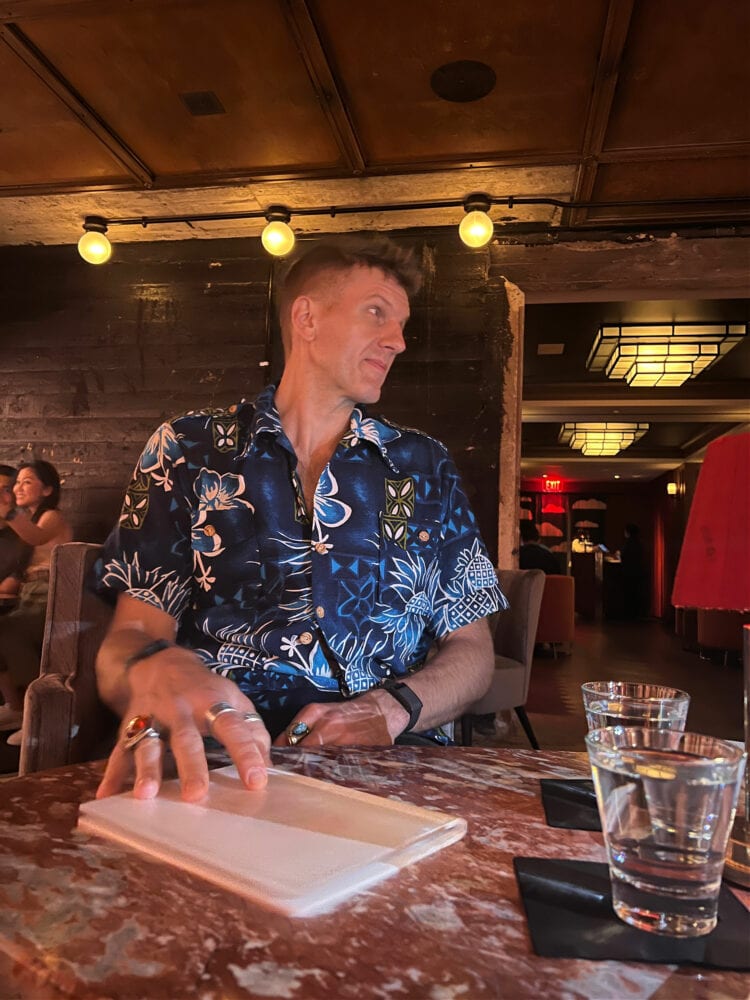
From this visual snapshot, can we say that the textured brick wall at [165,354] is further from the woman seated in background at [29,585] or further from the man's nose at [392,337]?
the man's nose at [392,337]

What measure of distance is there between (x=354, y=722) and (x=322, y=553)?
12.9 inches

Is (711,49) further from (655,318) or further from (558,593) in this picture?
(558,593)

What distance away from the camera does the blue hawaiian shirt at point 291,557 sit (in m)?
1.12

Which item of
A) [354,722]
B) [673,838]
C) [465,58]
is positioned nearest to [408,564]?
[354,722]

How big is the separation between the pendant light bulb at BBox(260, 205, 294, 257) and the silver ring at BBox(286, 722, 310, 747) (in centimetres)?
324

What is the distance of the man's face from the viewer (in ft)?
4.65

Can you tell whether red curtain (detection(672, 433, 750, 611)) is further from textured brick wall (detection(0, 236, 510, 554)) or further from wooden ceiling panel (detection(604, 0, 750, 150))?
textured brick wall (detection(0, 236, 510, 554))

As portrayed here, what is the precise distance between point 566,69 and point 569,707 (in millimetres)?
3761

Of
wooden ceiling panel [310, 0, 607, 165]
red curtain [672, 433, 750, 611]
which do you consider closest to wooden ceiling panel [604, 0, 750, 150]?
wooden ceiling panel [310, 0, 607, 165]

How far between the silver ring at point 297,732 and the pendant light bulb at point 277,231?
324 cm

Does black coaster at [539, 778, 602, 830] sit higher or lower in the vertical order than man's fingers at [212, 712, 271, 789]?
lower

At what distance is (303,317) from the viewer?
1517mm

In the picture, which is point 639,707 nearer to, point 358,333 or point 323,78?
point 358,333

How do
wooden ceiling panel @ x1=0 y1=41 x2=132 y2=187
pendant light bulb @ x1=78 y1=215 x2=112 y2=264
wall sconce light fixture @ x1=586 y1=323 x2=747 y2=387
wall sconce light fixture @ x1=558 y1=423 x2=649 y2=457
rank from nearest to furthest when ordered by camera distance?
wooden ceiling panel @ x1=0 y1=41 x2=132 y2=187
pendant light bulb @ x1=78 y1=215 x2=112 y2=264
wall sconce light fixture @ x1=586 y1=323 x2=747 y2=387
wall sconce light fixture @ x1=558 y1=423 x2=649 y2=457
